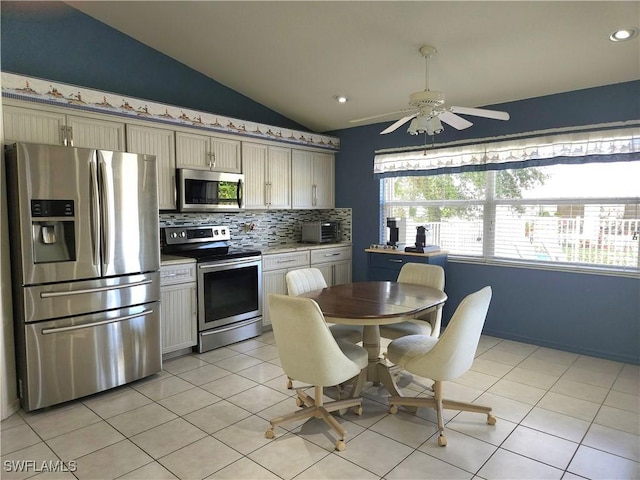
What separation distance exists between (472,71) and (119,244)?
3202 millimetres

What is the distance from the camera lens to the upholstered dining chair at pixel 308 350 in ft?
7.48

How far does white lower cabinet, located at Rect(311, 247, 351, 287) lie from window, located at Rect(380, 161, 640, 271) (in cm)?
91

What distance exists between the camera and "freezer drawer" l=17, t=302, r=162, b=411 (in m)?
2.74

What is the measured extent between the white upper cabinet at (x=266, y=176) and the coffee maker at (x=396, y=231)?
1.26 metres

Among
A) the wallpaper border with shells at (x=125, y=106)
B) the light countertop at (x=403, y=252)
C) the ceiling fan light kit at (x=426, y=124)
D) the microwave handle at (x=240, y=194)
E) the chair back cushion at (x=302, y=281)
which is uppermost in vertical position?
the wallpaper border with shells at (x=125, y=106)

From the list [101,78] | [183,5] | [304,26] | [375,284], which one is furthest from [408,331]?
[101,78]

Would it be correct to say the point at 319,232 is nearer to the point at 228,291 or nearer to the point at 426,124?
the point at 228,291

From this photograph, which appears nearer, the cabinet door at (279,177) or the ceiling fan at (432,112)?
the ceiling fan at (432,112)

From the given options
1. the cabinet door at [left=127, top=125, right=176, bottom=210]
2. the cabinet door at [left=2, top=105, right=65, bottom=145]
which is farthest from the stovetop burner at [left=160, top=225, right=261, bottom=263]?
the cabinet door at [left=2, top=105, right=65, bottom=145]

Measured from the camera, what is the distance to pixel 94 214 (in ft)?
9.64

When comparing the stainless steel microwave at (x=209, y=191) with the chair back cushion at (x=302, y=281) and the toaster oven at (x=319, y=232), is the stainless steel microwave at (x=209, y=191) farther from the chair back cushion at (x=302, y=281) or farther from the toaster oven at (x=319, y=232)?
the chair back cushion at (x=302, y=281)

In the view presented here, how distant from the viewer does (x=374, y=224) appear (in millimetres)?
5387

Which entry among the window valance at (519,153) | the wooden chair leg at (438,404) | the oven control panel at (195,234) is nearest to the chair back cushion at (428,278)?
the wooden chair leg at (438,404)

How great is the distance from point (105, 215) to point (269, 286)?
2013 millimetres
